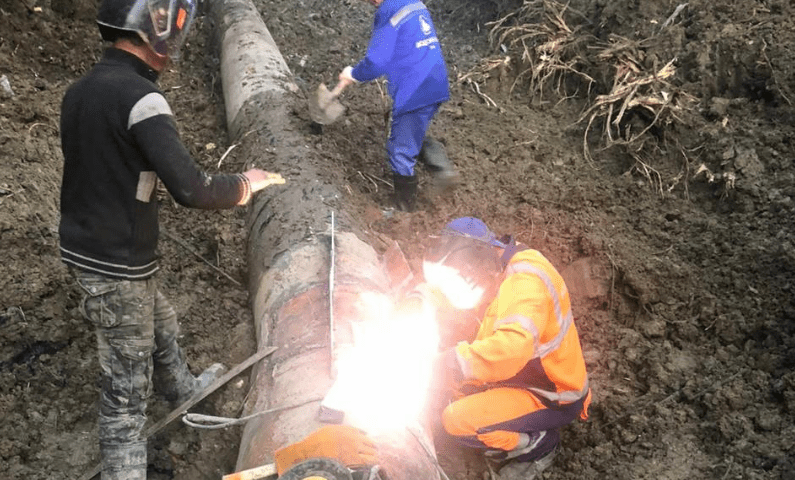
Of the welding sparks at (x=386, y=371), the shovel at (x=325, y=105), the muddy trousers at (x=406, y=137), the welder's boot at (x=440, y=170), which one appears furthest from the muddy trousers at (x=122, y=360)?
the welder's boot at (x=440, y=170)

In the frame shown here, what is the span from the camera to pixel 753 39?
4691 mm

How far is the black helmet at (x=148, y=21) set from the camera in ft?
7.38

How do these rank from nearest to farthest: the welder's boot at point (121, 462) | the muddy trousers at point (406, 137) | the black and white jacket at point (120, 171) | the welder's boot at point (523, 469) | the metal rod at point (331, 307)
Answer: the black and white jacket at point (120, 171) < the metal rod at point (331, 307) < the welder's boot at point (121, 462) < the welder's boot at point (523, 469) < the muddy trousers at point (406, 137)

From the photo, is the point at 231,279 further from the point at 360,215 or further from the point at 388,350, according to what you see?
the point at 388,350

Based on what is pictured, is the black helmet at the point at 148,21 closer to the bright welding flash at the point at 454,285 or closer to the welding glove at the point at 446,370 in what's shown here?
the bright welding flash at the point at 454,285

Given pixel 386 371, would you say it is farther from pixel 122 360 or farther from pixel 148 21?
pixel 148 21

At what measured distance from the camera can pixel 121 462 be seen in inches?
104

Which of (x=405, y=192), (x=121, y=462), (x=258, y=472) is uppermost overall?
(x=258, y=472)

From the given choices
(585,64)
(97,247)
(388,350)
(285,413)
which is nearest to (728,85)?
(585,64)

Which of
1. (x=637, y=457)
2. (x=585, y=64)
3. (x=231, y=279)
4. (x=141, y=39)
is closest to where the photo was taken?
(x=141, y=39)

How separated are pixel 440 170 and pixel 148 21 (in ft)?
8.69

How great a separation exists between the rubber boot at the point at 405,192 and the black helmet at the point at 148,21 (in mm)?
2235

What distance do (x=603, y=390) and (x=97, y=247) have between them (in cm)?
253

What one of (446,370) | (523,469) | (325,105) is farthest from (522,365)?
(325,105)
